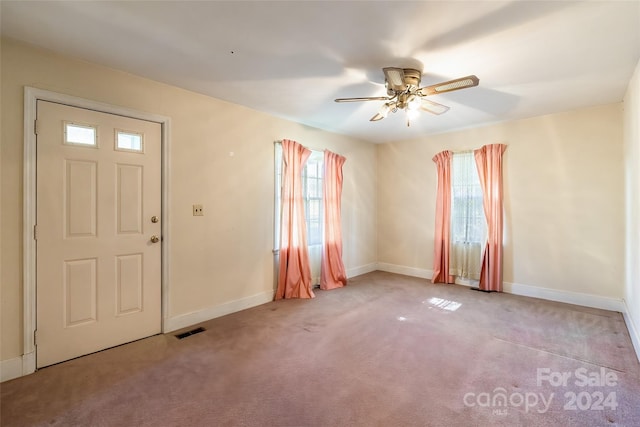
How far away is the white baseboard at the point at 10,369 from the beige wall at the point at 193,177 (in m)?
0.05

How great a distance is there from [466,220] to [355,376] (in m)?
3.31

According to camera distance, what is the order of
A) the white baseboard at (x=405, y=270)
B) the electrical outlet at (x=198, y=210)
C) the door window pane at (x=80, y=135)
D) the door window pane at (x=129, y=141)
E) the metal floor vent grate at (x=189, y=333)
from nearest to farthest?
the door window pane at (x=80, y=135) < the door window pane at (x=129, y=141) < the metal floor vent grate at (x=189, y=333) < the electrical outlet at (x=198, y=210) < the white baseboard at (x=405, y=270)

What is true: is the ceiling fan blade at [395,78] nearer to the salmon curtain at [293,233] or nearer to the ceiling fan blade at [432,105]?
the ceiling fan blade at [432,105]

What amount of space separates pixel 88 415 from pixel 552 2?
374cm

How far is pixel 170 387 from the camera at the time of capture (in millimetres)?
2066

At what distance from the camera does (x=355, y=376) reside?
2.18m

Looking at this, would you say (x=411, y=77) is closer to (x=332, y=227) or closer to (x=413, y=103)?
(x=413, y=103)

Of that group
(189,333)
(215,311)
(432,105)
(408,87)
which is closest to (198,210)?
(215,311)

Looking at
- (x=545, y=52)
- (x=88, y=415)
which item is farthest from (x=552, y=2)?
(x=88, y=415)

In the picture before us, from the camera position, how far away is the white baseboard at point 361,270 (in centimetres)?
511

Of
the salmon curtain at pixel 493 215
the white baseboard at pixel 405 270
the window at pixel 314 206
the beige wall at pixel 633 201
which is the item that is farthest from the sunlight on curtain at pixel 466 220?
the window at pixel 314 206

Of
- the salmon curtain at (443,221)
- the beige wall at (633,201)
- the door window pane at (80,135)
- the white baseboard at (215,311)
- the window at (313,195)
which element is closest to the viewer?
the door window pane at (80,135)

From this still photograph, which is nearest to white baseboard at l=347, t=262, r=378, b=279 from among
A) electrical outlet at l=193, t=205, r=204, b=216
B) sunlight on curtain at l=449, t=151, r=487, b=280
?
sunlight on curtain at l=449, t=151, r=487, b=280

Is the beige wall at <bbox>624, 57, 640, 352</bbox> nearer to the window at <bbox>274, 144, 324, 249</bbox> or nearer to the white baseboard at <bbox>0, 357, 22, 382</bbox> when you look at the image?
the window at <bbox>274, 144, 324, 249</bbox>
